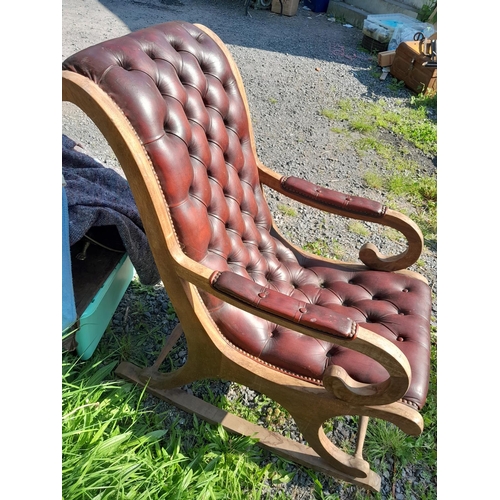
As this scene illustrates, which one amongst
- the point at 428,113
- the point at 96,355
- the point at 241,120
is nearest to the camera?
the point at 241,120

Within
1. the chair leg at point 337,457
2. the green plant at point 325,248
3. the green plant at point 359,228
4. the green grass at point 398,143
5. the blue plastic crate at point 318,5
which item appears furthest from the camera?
the blue plastic crate at point 318,5

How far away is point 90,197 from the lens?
5.05 feet

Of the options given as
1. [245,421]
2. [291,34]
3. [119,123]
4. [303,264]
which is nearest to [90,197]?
[119,123]

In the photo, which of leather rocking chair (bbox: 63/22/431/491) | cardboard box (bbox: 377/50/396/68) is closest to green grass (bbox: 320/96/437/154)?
cardboard box (bbox: 377/50/396/68)

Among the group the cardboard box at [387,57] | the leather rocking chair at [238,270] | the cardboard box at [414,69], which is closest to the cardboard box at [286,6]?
the cardboard box at [387,57]

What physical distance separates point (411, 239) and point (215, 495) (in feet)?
3.75

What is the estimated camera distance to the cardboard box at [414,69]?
4291 mm

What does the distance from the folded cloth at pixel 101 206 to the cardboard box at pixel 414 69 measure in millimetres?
3726

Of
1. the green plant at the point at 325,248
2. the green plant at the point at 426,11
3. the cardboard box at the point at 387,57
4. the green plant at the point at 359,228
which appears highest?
the green plant at the point at 426,11

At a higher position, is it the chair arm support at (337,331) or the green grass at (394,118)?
the chair arm support at (337,331)

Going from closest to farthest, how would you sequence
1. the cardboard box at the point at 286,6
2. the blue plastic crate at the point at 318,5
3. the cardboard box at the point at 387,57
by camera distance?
the cardboard box at the point at 387,57 < the cardboard box at the point at 286,6 < the blue plastic crate at the point at 318,5

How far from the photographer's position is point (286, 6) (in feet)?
22.1

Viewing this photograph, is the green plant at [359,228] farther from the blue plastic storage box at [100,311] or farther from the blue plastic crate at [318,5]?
the blue plastic crate at [318,5]

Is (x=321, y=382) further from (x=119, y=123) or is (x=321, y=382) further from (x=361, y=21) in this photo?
(x=361, y=21)
